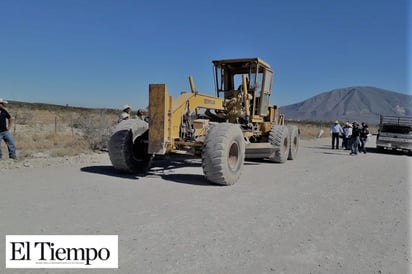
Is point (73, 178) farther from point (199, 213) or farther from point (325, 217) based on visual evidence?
point (325, 217)

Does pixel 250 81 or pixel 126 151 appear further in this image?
pixel 250 81

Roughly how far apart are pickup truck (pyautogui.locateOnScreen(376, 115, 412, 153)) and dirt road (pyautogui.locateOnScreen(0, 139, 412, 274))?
471 inches

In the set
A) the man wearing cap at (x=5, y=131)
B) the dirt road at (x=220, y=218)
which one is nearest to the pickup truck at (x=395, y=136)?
the dirt road at (x=220, y=218)

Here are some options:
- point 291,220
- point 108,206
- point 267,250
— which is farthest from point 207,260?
point 108,206

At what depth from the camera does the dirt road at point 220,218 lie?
4285 millimetres

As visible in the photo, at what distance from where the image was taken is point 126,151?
916cm

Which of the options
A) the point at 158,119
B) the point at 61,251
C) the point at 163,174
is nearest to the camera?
the point at 61,251

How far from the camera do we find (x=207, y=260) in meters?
4.21

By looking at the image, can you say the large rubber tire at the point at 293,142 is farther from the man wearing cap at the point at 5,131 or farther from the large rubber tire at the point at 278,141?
the man wearing cap at the point at 5,131

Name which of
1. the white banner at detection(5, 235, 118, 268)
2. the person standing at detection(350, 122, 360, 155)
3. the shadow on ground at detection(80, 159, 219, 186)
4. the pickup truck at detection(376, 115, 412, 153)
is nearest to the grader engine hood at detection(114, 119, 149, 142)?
the shadow on ground at detection(80, 159, 219, 186)

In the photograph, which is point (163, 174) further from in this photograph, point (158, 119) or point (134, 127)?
point (158, 119)

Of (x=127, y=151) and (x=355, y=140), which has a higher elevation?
(x=355, y=140)

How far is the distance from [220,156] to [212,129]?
74cm

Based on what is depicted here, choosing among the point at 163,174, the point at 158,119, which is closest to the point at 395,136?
the point at 163,174
